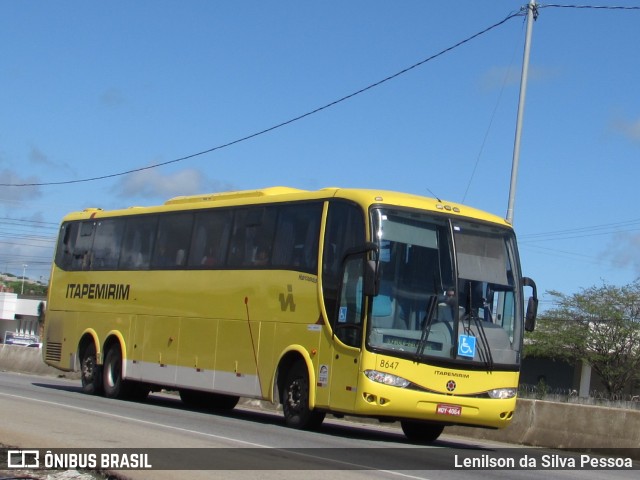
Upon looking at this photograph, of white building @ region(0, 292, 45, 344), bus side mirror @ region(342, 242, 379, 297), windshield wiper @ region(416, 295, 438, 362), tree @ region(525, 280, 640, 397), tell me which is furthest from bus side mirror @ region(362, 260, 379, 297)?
white building @ region(0, 292, 45, 344)

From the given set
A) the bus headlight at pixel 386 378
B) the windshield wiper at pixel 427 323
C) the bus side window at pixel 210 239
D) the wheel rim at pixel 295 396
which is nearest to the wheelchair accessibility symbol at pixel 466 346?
the windshield wiper at pixel 427 323

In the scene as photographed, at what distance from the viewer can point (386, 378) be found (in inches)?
599

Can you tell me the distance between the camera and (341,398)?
15562 millimetres

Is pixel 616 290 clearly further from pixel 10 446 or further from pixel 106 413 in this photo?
pixel 10 446

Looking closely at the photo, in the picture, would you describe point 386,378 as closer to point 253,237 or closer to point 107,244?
point 253,237

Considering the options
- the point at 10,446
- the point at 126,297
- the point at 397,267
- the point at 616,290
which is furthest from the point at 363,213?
the point at 616,290

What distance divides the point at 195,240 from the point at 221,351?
236 cm

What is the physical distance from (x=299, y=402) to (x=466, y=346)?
9.44 ft

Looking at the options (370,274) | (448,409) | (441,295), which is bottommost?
(448,409)

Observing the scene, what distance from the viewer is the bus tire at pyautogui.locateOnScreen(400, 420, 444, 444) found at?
17328 mm

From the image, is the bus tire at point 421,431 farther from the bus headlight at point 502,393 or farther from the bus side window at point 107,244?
the bus side window at point 107,244

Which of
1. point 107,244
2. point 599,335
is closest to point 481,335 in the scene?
point 107,244

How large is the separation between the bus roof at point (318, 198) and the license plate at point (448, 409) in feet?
9.63

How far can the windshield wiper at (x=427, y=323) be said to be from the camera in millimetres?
15305
